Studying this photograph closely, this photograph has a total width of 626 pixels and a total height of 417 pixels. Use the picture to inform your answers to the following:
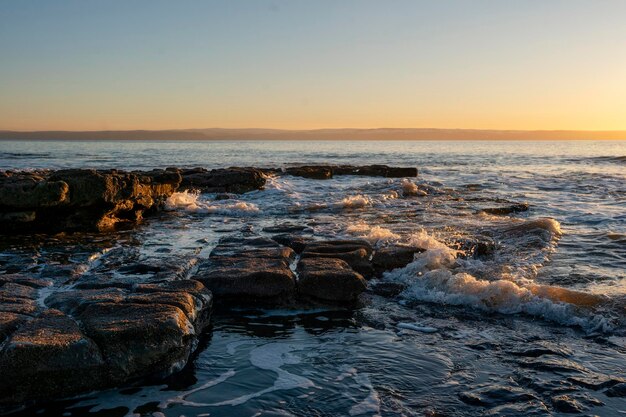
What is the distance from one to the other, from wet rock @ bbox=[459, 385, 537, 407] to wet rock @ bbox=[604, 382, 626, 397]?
2.00 feet

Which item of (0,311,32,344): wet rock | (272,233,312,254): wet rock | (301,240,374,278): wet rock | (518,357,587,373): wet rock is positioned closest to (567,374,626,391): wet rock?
(518,357,587,373): wet rock

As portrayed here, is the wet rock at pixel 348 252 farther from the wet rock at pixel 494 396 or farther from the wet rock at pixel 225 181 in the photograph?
the wet rock at pixel 225 181

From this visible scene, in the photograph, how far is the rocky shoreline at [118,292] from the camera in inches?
167

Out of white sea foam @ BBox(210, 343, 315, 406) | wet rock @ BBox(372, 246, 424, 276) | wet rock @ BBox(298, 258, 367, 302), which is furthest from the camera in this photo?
wet rock @ BBox(372, 246, 424, 276)

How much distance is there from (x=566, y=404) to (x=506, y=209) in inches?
477

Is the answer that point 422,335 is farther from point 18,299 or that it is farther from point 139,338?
point 18,299

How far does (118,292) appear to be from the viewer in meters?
5.84

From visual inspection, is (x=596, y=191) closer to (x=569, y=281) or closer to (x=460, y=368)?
(x=569, y=281)

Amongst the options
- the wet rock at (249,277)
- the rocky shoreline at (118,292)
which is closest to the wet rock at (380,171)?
the rocky shoreline at (118,292)

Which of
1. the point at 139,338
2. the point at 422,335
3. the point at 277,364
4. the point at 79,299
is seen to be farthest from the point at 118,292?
the point at 422,335

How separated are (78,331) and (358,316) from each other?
307 cm

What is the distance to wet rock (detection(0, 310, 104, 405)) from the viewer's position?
4.07 m

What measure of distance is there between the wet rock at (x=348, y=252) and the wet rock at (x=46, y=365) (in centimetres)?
428

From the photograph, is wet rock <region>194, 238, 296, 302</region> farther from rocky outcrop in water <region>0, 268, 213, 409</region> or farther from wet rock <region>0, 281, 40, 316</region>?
wet rock <region>0, 281, 40, 316</region>
